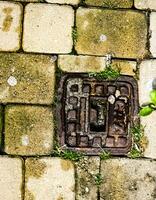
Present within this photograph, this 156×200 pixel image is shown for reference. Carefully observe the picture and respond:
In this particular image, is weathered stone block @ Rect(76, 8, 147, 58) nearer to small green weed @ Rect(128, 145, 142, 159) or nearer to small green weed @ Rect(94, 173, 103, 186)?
small green weed @ Rect(128, 145, 142, 159)

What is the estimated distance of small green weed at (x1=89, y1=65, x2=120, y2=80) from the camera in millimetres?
3342

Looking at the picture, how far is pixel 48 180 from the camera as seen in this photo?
10.5 ft

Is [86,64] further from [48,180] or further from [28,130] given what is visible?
[48,180]

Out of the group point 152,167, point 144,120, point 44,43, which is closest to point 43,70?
point 44,43

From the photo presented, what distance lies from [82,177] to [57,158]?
0.81ft

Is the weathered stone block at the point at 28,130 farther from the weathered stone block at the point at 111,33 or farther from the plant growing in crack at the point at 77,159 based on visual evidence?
the weathered stone block at the point at 111,33

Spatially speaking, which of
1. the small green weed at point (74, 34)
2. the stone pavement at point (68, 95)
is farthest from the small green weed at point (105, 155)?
the small green weed at point (74, 34)

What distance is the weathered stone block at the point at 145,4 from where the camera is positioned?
11.2ft

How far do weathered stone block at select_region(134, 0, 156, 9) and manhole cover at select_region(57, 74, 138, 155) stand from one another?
23.8 inches

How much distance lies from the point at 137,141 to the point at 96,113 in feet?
1.31

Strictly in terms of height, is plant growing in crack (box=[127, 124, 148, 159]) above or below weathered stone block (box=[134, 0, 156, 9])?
below

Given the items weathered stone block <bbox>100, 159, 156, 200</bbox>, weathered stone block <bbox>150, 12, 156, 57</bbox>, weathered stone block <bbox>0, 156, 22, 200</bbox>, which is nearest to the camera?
weathered stone block <bbox>0, 156, 22, 200</bbox>

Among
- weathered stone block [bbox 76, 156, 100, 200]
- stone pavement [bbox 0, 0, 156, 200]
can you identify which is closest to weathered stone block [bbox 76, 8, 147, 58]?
stone pavement [bbox 0, 0, 156, 200]

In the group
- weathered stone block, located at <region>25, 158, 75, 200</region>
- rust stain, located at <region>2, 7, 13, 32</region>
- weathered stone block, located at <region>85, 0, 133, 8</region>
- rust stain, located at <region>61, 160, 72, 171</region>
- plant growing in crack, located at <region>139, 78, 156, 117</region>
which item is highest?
weathered stone block, located at <region>85, 0, 133, 8</region>
